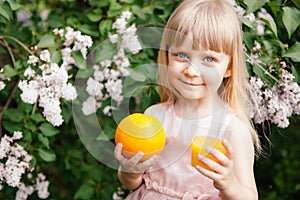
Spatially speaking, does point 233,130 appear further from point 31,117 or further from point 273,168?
point 273,168

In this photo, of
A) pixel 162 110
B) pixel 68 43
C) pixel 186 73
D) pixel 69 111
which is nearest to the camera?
pixel 186 73

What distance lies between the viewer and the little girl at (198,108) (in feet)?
5.18

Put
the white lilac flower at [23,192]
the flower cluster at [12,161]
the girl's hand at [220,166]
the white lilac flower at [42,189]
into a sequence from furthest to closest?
the white lilac flower at [42,189], the white lilac flower at [23,192], the flower cluster at [12,161], the girl's hand at [220,166]

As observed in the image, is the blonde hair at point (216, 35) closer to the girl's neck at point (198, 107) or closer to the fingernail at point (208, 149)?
the girl's neck at point (198, 107)

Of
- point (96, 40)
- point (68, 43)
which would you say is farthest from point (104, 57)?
point (96, 40)

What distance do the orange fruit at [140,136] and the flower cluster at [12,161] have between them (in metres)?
0.62

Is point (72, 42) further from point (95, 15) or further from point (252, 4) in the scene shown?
point (252, 4)

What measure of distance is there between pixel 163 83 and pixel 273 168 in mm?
2017

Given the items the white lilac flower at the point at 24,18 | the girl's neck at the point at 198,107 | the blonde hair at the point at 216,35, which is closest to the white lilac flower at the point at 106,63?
the blonde hair at the point at 216,35

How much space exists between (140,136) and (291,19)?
79cm

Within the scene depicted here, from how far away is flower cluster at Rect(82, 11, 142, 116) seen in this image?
2.15m

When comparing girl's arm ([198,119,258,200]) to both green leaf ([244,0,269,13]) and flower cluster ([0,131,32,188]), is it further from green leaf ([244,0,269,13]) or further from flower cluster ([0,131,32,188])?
flower cluster ([0,131,32,188])

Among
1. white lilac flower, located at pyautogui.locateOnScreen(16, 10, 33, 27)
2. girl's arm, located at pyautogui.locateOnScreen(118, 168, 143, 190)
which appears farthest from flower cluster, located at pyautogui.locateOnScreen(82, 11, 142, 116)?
white lilac flower, located at pyautogui.locateOnScreen(16, 10, 33, 27)

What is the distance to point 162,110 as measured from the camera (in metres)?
1.79
